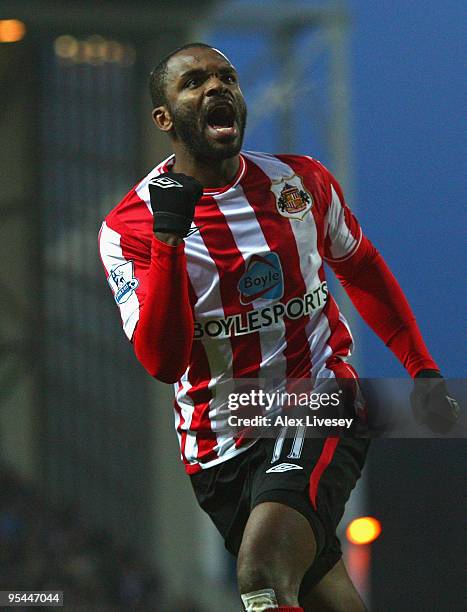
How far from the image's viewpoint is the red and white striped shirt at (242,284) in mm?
2799

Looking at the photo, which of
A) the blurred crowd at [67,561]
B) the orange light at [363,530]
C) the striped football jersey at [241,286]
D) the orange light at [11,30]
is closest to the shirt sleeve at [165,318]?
the striped football jersey at [241,286]

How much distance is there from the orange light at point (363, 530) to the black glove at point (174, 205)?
1.92 meters

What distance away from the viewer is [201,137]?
9.20 feet

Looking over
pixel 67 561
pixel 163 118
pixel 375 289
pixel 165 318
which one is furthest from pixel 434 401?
pixel 67 561

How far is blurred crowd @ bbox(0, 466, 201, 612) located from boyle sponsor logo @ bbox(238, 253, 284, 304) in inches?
101

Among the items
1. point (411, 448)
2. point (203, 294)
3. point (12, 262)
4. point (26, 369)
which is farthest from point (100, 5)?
point (203, 294)

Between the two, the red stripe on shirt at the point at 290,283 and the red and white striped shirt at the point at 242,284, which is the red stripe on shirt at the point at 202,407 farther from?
the red stripe on shirt at the point at 290,283

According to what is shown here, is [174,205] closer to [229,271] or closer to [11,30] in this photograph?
[229,271]

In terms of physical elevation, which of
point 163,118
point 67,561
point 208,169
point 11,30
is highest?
point 11,30

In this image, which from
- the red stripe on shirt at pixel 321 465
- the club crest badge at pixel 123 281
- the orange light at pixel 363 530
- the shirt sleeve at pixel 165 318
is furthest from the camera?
the orange light at pixel 363 530

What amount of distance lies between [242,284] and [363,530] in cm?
179

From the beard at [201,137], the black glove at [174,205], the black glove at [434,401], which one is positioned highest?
the beard at [201,137]

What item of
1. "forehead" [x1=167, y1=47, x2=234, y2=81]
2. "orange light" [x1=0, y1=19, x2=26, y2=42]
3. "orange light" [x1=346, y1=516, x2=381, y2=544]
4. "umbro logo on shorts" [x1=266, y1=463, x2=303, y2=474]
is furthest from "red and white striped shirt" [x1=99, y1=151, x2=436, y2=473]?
"orange light" [x1=0, y1=19, x2=26, y2=42]

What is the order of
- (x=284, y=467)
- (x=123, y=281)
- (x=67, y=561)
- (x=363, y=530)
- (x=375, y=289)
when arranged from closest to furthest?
(x=284, y=467) → (x=123, y=281) → (x=375, y=289) → (x=363, y=530) → (x=67, y=561)
